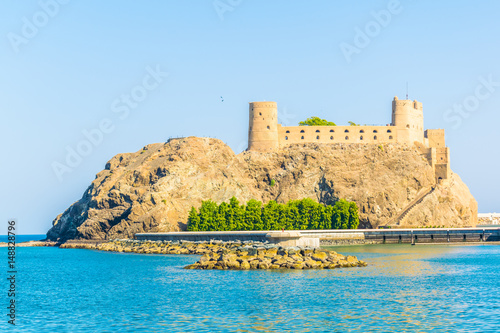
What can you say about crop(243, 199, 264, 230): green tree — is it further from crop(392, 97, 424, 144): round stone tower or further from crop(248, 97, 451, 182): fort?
crop(392, 97, 424, 144): round stone tower

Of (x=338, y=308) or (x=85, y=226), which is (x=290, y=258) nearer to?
(x=338, y=308)

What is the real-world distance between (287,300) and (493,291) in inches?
558

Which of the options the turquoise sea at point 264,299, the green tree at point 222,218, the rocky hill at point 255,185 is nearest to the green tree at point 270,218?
the green tree at point 222,218

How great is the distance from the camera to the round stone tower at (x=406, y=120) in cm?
12912

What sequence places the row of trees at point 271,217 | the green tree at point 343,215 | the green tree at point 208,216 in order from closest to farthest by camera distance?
the green tree at point 208,216 < the row of trees at point 271,217 < the green tree at point 343,215

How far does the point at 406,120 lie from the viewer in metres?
130

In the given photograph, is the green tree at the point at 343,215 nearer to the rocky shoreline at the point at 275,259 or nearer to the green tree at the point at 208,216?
the green tree at the point at 208,216

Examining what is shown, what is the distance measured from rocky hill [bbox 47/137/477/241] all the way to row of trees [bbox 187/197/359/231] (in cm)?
657

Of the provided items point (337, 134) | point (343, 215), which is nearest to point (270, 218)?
point (343, 215)

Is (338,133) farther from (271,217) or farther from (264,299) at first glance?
(264,299)

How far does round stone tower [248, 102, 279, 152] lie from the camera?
12825 cm

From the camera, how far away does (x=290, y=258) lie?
58688 millimetres

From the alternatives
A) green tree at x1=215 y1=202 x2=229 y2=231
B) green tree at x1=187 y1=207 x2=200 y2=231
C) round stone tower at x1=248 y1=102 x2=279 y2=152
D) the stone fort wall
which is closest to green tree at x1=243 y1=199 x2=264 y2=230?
green tree at x1=215 y1=202 x2=229 y2=231

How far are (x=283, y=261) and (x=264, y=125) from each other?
240 feet
